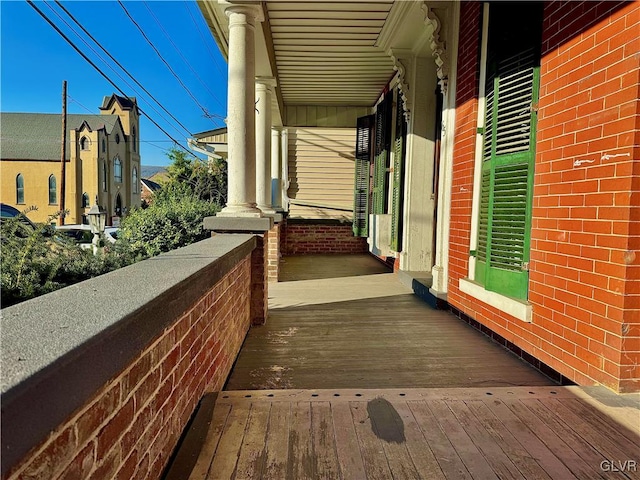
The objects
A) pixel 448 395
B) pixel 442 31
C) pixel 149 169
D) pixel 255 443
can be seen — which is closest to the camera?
pixel 255 443

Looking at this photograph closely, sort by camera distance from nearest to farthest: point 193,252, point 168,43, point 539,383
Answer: point 193,252 < point 539,383 < point 168,43

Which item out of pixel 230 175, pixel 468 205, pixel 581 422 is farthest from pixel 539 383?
pixel 230 175

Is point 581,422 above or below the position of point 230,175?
below

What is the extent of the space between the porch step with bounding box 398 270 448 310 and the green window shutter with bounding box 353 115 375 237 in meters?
2.34

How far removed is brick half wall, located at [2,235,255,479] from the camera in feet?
2.28

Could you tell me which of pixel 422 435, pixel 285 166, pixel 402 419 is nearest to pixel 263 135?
pixel 285 166

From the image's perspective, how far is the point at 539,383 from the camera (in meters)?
2.45

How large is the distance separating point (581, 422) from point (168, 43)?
1539 centimetres

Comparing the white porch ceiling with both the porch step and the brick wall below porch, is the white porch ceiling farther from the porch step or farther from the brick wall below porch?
the porch step

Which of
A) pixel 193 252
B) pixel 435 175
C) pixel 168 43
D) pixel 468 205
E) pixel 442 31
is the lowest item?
pixel 193 252

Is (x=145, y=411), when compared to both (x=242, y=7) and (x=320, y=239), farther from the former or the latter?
(x=320, y=239)

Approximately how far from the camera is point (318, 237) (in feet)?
31.3

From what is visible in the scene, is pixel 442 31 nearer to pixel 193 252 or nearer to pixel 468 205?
pixel 468 205

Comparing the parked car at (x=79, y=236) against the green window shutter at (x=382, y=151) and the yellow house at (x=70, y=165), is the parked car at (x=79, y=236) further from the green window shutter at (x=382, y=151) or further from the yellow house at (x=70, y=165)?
the yellow house at (x=70, y=165)
